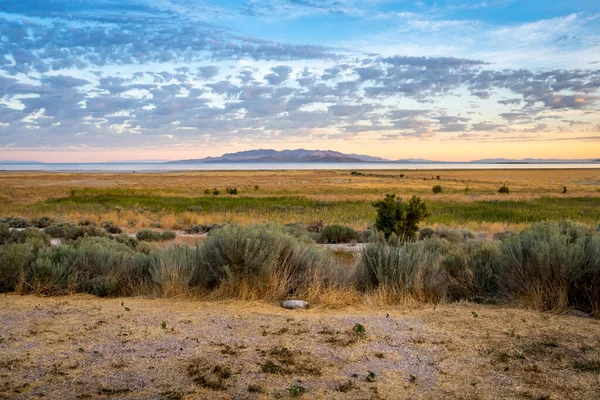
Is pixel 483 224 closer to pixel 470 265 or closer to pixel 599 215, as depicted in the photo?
pixel 599 215

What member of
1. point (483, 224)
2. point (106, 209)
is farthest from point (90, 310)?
point (106, 209)

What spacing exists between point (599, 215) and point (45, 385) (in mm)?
31395

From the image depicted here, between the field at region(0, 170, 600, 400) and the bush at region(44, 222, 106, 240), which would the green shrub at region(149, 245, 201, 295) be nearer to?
the field at region(0, 170, 600, 400)

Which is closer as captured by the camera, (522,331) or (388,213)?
(522,331)

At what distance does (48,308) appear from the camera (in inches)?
289

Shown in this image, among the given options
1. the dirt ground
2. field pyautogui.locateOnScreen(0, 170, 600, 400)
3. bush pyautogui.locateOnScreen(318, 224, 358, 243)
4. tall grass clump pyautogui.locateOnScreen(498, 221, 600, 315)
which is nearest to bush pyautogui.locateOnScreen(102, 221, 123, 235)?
bush pyautogui.locateOnScreen(318, 224, 358, 243)

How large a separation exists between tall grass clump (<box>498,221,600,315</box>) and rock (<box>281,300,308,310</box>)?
3297 mm

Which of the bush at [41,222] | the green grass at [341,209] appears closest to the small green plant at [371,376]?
the green grass at [341,209]

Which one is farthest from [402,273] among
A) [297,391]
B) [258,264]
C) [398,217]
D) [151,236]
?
[151,236]

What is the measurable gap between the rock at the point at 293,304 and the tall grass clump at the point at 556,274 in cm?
330

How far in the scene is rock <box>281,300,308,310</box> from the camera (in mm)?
7699

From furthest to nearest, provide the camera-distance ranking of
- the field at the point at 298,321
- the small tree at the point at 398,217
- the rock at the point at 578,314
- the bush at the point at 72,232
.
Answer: the bush at the point at 72,232 → the small tree at the point at 398,217 → the rock at the point at 578,314 → the field at the point at 298,321

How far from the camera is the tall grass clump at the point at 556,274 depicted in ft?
24.7

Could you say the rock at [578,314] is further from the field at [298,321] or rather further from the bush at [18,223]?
the bush at [18,223]
